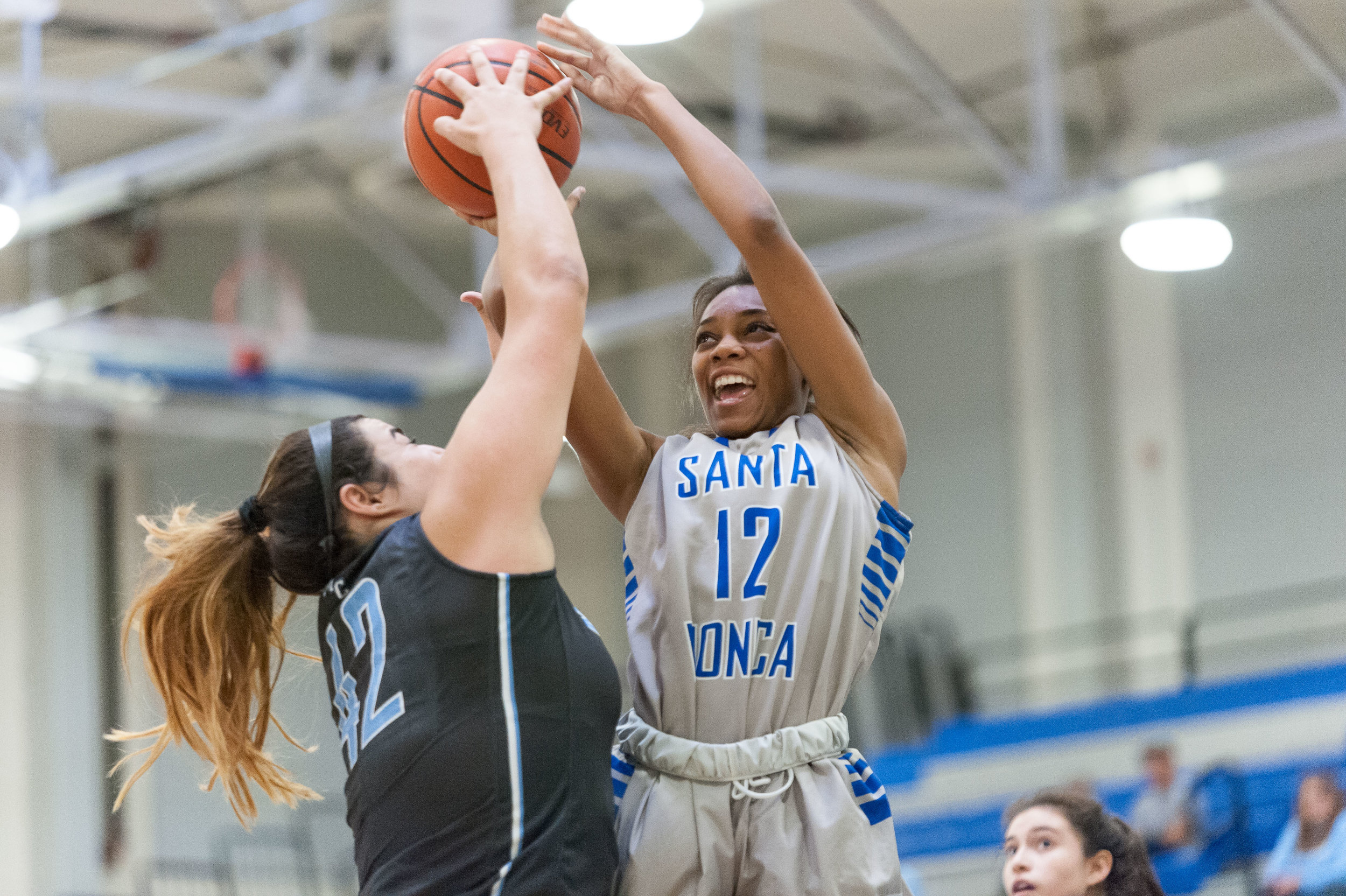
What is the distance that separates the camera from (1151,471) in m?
11.9

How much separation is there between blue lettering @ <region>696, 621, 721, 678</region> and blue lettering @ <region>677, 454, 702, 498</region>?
218 millimetres

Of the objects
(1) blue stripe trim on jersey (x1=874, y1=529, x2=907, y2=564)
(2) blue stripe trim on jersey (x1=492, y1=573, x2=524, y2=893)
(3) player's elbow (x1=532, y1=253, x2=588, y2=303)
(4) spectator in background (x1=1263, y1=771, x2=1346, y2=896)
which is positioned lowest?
(4) spectator in background (x1=1263, y1=771, x2=1346, y2=896)

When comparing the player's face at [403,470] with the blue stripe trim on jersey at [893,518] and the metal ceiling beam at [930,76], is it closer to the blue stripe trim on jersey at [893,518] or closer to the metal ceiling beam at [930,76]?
the blue stripe trim on jersey at [893,518]

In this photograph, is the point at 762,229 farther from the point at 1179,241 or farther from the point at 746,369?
the point at 1179,241

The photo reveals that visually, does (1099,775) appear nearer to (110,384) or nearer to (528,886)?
(110,384)

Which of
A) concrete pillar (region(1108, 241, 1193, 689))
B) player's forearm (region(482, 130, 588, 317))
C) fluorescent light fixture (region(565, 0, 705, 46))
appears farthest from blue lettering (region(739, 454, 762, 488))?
concrete pillar (region(1108, 241, 1193, 689))

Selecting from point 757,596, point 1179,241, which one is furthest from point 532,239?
point 1179,241

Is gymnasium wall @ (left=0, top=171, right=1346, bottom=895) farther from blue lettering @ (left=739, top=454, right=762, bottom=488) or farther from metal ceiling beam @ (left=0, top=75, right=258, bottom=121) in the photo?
blue lettering @ (left=739, top=454, right=762, bottom=488)

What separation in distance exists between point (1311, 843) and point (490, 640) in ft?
19.6

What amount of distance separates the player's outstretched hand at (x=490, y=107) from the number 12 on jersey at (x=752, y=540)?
2.22 feet

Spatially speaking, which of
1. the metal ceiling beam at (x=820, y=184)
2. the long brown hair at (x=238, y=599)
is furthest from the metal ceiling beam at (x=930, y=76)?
the long brown hair at (x=238, y=599)

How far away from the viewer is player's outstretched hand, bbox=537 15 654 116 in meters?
2.66

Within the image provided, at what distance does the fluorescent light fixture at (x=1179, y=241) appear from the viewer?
817 centimetres

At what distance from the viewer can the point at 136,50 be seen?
10.7 m
